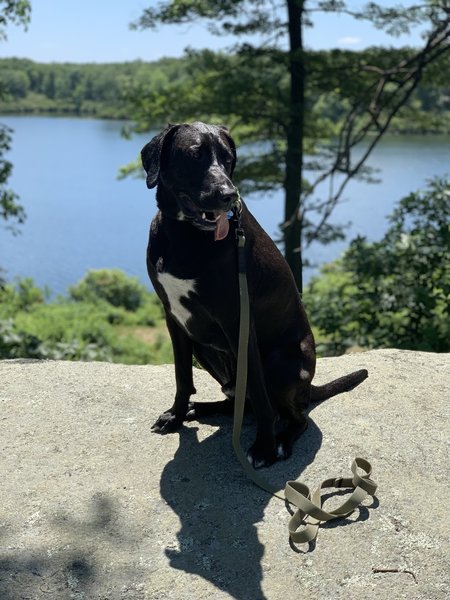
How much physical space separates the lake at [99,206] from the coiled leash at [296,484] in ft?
33.9

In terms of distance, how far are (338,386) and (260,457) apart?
3.30 ft

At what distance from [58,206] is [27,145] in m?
21.1

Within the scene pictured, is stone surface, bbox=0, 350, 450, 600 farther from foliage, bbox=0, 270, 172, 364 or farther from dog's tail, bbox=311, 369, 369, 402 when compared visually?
foliage, bbox=0, 270, 172, 364

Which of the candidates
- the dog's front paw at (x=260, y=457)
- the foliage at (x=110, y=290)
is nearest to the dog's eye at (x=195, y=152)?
the dog's front paw at (x=260, y=457)

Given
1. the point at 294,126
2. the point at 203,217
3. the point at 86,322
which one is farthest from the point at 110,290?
the point at 203,217

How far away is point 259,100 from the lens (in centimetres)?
1173

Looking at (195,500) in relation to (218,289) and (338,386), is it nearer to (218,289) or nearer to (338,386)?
(218,289)

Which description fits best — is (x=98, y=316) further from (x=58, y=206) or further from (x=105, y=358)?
(x=58, y=206)

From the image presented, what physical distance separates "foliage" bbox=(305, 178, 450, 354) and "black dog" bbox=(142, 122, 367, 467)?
3.64m

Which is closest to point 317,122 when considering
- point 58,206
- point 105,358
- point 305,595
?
point 105,358

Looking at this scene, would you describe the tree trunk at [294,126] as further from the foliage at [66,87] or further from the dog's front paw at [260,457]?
the foliage at [66,87]

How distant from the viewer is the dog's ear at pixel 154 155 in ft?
10.9

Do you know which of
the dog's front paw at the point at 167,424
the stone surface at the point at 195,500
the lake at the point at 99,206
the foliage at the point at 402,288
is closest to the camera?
the stone surface at the point at 195,500

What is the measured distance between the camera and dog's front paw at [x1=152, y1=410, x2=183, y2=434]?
13.6 ft
